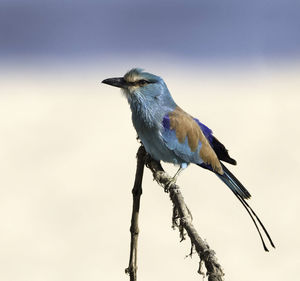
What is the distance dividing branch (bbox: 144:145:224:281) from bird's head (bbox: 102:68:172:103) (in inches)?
18.5

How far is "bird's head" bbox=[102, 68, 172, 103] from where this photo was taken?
2641 millimetres

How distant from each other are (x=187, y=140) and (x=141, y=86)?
0.93ft

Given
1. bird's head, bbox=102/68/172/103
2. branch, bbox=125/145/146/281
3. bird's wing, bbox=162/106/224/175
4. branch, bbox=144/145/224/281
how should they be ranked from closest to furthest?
branch, bbox=144/145/224/281 → branch, bbox=125/145/146/281 → bird's head, bbox=102/68/172/103 → bird's wing, bbox=162/106/224/175

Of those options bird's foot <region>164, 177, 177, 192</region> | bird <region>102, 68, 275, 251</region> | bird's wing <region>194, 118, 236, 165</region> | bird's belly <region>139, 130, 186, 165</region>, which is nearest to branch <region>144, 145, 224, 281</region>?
bird's foot <region>164, 177, 177, 192</region>

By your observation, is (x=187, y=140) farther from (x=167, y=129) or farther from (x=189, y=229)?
(x=189, y=229)

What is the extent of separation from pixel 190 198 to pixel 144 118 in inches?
118

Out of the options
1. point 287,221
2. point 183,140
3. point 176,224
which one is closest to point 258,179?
point 287,221

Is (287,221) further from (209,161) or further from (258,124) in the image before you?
(209,161)

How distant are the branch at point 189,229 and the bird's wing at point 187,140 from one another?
47cm

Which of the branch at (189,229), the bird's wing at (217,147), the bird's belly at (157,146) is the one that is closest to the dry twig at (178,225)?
the branch at (189,229)

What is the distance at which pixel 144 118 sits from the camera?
2758 mm

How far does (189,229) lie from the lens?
5.74ft

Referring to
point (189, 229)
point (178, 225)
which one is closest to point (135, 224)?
point (178, 225)

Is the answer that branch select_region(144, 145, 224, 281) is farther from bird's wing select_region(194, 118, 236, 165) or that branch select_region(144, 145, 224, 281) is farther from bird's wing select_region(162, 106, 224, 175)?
bird's wing select_region(194, 118, 236, 165)
